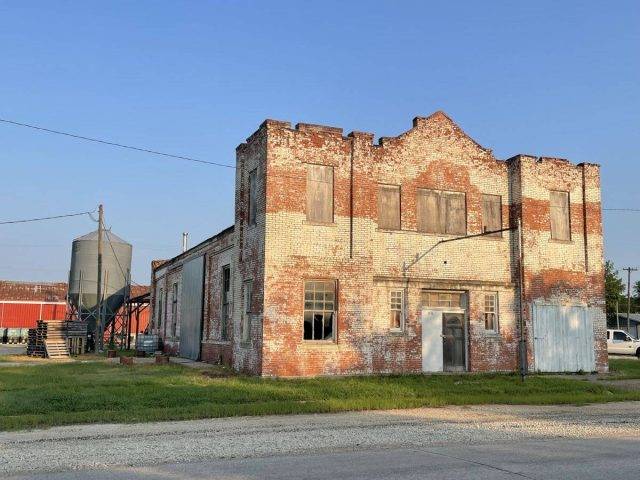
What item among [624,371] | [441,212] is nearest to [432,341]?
[441,212]

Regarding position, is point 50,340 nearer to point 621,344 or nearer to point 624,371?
point 624,371

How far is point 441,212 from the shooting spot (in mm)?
20891

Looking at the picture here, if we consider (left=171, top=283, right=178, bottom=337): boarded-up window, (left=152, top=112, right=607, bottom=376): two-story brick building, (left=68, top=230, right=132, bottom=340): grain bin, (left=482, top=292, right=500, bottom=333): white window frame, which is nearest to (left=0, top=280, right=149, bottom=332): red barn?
(left=68, top=230, right=132, bottom=340): grain bin

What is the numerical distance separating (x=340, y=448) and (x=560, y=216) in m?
16.8

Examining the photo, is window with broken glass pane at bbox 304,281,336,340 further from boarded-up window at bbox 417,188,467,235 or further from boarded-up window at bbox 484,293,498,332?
boarded-up window at bbox 484,293,498,332

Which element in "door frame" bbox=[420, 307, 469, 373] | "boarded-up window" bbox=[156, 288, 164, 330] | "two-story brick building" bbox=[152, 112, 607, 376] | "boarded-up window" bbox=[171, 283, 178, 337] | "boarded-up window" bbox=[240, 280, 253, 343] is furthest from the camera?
"boarded-up window" bbox=[156, 288, 164, 330]

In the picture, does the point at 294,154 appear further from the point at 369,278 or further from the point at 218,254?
the point at 218,254

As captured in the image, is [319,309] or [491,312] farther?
[491,312]

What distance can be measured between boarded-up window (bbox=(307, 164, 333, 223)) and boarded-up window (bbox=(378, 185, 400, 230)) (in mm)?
1790

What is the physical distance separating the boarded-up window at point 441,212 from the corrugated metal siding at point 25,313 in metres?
→ 49.4

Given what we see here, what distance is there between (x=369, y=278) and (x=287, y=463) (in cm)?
Result: 1213

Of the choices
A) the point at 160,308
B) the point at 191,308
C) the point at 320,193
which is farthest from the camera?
the point at 160,308

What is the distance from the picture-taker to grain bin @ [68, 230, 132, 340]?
123 ft

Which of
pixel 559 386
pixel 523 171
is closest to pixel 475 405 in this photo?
pixel 559 386
